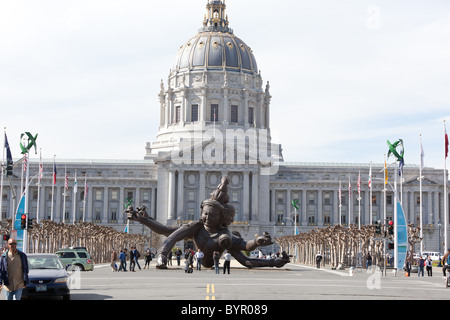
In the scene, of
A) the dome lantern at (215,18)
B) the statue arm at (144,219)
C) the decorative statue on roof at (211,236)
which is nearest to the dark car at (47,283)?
the statue arm at (144,219)

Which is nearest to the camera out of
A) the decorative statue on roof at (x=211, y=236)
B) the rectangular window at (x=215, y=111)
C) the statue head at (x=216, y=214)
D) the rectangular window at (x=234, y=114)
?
the decorative statue on roof at (x=211, y=236)

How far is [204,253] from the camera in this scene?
5497 centimetres

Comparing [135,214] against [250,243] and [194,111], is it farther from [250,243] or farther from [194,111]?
[194,111]

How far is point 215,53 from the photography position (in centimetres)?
15200

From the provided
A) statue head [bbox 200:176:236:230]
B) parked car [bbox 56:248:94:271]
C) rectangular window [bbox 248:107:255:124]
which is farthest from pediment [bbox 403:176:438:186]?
parked car [bbox 56:248:94:271]

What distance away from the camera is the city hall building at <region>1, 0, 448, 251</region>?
134m

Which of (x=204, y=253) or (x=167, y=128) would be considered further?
(x=167, y=128)

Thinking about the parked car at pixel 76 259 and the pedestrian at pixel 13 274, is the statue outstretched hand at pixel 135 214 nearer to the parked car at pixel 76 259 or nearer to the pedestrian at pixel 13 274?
the parked car at pixel 76 259

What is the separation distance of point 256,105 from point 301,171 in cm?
1967

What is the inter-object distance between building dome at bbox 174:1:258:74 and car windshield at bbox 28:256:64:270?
12383 cm

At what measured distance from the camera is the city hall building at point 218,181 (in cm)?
13425

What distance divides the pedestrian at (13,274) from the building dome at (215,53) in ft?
432

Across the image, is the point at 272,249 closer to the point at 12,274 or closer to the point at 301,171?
the point at 301,171
